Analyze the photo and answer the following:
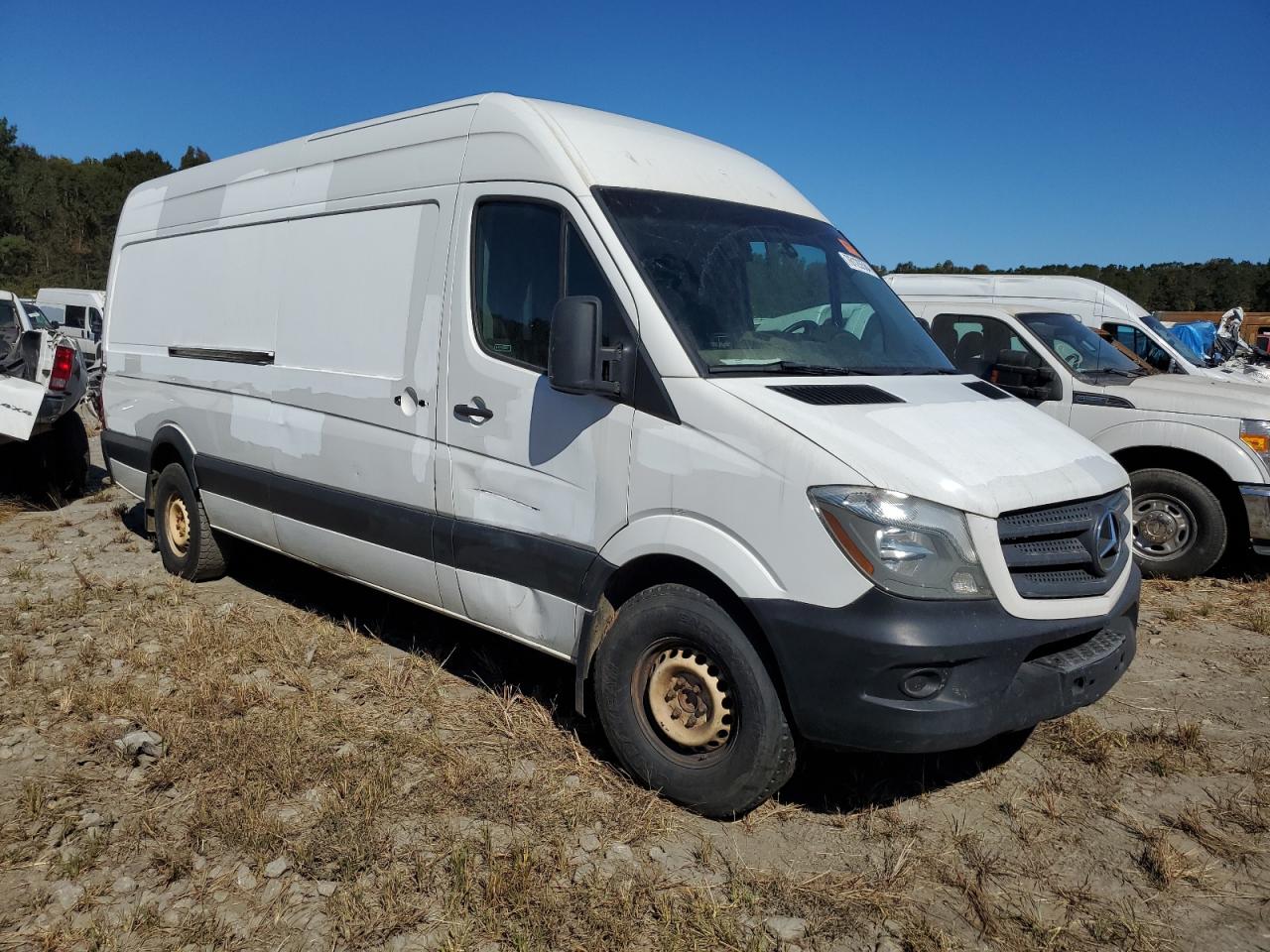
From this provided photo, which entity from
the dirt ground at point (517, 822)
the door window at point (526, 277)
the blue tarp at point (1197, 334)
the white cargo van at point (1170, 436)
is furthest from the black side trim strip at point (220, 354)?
the blue tarp at point (1197, 334)

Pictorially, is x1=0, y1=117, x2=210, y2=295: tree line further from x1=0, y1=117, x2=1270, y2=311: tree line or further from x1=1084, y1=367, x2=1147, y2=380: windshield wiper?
x1=1084, y1=367, x2=1147, y2=380: windshield wiper

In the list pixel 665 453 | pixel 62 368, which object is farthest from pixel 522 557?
pixel 62 368

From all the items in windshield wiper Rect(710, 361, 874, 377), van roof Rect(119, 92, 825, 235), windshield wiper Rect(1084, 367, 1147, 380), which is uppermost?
van roof Rect(119, 92, 825, 235)

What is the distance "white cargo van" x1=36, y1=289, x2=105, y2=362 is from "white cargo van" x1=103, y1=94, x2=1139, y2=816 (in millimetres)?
20165

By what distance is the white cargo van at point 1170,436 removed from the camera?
6859mm

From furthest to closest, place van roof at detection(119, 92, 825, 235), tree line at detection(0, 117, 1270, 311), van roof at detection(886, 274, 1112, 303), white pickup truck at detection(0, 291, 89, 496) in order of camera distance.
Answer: tree line at detection(0, 117, 1270, 311) < van roof at detection(886, 274, 1112, 303) < white pickup truck at detection(0, 291, 89, 496) < van roof at detection(119, 92, 825, 235)

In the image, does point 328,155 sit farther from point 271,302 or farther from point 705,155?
point 705,155

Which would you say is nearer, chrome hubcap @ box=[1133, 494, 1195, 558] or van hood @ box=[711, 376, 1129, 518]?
van hood @ box=[711, 376, 1129, 518]

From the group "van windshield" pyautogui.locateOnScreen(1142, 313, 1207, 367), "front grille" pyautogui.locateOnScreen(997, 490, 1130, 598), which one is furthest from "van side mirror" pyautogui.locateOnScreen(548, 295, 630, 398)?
"van windshield" pyautogui.locateOnScreen(1142, 313, 1207, 367)

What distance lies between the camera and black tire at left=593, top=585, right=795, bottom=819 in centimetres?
342

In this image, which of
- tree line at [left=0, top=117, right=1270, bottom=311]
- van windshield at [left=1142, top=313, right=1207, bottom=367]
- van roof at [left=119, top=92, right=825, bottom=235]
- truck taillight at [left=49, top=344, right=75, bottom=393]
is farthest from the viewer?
tree line at [left=0, top=117, right=1270, bottom=311]

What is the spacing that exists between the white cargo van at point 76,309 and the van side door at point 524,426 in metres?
21.1

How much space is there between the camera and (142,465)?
689 cm

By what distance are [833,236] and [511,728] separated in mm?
2655
